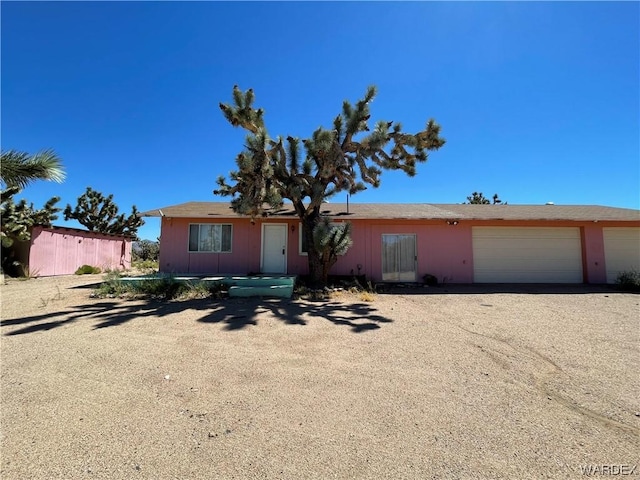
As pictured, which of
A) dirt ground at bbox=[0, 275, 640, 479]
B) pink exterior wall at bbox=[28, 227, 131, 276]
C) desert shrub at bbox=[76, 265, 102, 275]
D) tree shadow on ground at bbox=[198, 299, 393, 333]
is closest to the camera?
dirt ground at bbox=[0, 275, 640, 479]

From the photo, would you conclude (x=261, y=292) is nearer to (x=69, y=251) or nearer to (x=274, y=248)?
(x=274, y=248)

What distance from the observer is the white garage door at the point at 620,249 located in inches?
519

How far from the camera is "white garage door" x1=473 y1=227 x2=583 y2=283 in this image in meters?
13.2

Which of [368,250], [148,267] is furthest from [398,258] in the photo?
[148,267]

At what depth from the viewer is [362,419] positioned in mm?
2969

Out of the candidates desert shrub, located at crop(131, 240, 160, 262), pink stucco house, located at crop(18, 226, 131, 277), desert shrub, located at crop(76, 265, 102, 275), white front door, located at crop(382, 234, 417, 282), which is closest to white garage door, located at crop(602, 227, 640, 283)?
white front door, located at crop(382, 234, 417, 282)

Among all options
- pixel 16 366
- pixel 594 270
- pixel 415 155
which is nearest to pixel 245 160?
pixel 415 155

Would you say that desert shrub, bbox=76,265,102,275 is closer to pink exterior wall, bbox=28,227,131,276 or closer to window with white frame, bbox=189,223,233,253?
pink exterior wall, bbox=28,227,131,276

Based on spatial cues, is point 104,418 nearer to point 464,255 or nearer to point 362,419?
point 362,419

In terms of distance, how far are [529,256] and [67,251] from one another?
2276 centimetres

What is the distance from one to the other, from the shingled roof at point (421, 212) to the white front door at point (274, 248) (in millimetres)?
733

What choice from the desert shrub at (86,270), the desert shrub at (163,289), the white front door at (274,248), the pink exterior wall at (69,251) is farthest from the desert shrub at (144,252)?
the desert shrub at (163,289)

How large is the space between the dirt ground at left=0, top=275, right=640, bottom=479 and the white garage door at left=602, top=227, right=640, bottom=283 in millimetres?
8268

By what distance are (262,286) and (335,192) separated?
4.05 metres
